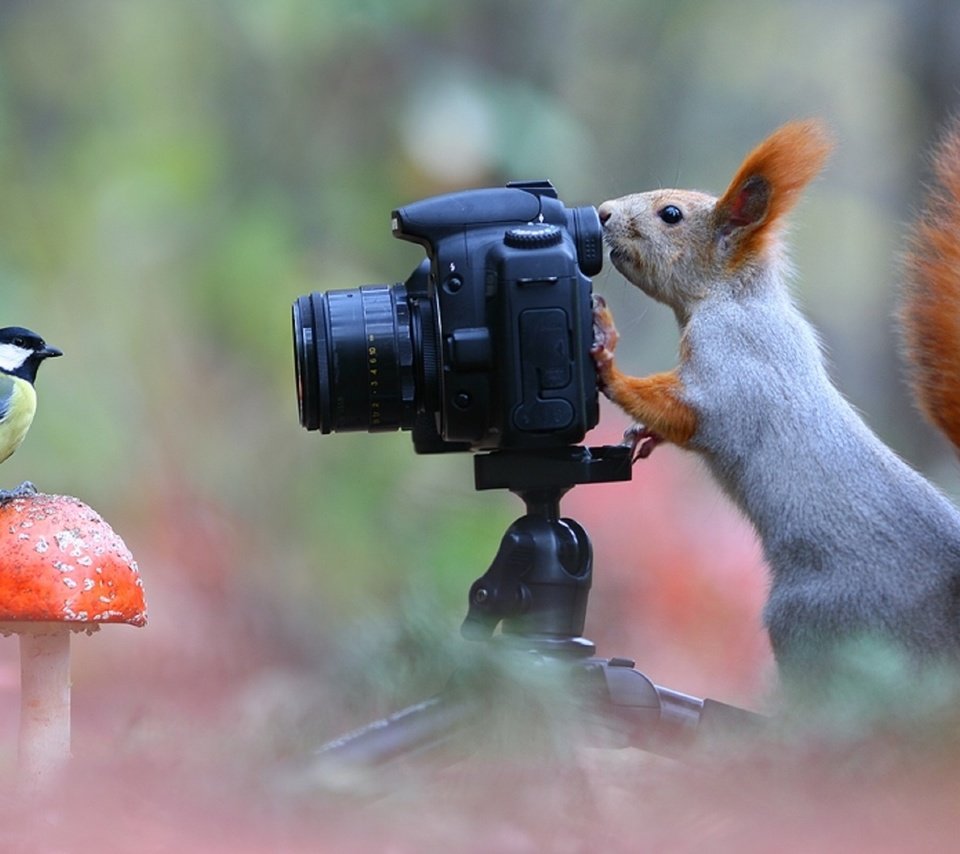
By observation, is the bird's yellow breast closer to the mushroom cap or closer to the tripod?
the mushroom cap

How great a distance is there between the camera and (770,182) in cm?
121

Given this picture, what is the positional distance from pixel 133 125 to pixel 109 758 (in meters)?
2.17

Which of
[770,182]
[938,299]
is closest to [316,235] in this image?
[770,182]

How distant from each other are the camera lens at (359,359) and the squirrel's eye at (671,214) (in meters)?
0.27

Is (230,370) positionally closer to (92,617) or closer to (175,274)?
(175,274)

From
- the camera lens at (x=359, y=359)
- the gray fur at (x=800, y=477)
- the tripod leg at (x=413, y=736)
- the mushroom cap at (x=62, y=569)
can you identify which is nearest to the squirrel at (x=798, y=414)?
the gray fur at (x=800, y=477)

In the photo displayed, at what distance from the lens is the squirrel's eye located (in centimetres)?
126

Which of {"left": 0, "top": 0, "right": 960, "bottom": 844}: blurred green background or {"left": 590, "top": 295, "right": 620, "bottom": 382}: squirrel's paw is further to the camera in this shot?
{"left": 0, "top": 0, "right": 960, "bottom": 844}: blurred green background

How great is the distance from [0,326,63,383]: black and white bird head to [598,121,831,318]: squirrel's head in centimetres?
56

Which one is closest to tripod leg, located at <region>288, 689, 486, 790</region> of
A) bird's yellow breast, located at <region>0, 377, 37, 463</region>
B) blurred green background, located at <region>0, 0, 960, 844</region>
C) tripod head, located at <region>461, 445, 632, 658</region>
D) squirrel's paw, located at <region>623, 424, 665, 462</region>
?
tripod head, located at <region>461, 445, 632, 658</region>

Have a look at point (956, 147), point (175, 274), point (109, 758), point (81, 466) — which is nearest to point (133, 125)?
point (175, 274)

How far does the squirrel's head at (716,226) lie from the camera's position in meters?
1.20

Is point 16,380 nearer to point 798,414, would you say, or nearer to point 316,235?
point 798,414

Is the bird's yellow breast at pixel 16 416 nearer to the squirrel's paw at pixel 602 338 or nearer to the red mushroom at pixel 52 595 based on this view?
the red mushroom at pixel 52 595
